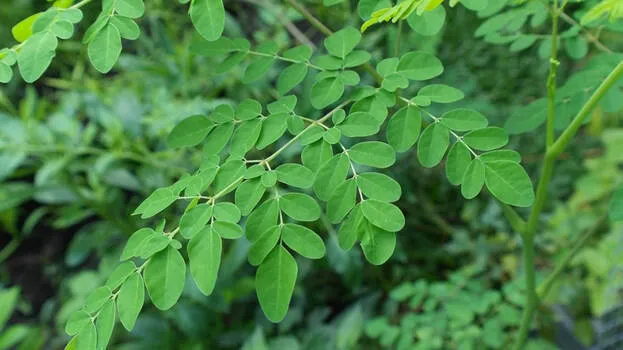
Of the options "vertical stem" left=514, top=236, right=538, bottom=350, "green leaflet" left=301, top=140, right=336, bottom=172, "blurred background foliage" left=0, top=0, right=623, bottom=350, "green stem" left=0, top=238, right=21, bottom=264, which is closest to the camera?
"green leaflet" left=301, top=140, right=336, bottom=172

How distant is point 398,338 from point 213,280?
988 millimetres

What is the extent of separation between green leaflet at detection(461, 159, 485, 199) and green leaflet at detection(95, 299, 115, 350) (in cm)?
41

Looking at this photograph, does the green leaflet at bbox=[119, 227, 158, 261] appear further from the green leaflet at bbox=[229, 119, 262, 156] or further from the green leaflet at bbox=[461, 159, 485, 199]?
the green leaflet at bbox=[461, 159, 485, 199]

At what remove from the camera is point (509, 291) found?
1.41 meters

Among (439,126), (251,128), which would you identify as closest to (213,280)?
(251,128)

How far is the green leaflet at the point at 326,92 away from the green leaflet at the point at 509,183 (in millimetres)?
211

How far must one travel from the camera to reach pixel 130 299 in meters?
0.66

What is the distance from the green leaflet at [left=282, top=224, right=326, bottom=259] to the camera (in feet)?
2.28

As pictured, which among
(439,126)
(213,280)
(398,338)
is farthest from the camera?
(398,338)

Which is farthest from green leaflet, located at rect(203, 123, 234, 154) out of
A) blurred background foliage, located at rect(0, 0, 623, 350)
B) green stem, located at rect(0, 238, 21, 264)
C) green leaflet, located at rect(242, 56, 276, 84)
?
green stem, located at rect(0, 238, 21, 264)

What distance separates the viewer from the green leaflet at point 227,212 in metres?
0.67

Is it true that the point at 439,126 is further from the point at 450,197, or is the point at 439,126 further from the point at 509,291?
the point at 450,197

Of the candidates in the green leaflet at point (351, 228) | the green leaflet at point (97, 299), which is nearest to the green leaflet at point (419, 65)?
the green leaflet at point (351, 228)

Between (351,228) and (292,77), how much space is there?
261 mm
